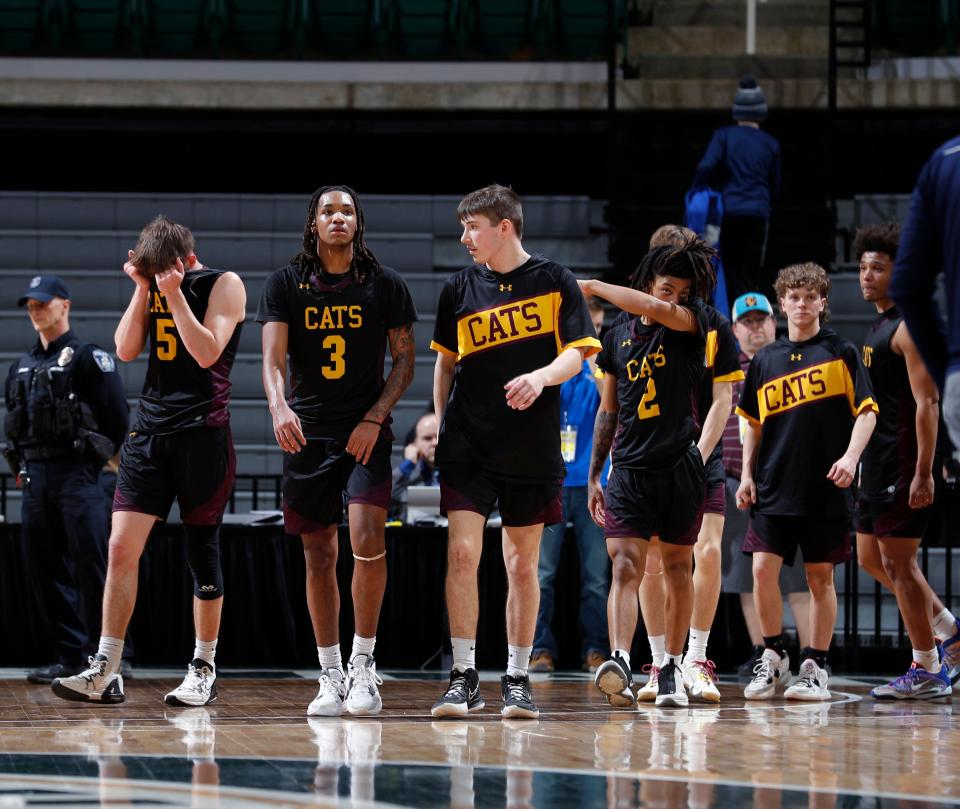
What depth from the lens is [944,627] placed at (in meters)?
6.29

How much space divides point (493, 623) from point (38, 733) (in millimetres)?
3195

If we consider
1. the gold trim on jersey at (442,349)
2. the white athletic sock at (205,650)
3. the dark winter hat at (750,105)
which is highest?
the dark winter hat at (750,105)

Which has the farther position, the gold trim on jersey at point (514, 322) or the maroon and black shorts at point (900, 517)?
the maroon and black shorts at point (900, 517)

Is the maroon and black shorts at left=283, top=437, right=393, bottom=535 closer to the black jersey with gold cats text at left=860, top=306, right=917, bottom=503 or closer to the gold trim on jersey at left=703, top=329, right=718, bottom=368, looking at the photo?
the gold trim on jersey at left=703, top=329, right=718, bottom=368

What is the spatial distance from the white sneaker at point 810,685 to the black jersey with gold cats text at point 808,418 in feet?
2.04

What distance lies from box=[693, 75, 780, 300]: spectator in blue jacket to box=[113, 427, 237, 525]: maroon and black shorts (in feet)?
19.5

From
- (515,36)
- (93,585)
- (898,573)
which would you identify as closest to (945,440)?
(898,573)

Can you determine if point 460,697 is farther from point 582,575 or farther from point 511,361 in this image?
point 582,575

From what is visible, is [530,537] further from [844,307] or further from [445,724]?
[844,307]

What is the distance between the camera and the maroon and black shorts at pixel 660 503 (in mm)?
5438

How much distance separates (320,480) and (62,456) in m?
1.74

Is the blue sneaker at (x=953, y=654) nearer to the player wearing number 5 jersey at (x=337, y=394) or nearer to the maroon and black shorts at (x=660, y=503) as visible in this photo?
the maroon and black shorts at (x=660, y=503)

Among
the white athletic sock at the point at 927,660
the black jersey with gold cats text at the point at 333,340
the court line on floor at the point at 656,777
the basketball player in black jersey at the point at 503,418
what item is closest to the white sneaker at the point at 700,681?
the white athletic sock at the point at 927,660

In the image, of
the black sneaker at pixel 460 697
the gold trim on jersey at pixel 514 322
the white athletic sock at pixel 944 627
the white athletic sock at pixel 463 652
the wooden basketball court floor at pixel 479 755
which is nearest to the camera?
the wooden basketball court floor at pixel 479 755
